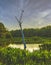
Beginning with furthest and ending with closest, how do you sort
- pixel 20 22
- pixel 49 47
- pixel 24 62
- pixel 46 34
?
pixel 46 34 → pixel 20 22 → pixel 49 47 → pixel 24 62

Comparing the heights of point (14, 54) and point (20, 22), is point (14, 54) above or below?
below

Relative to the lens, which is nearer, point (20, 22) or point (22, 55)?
point (22, 55)

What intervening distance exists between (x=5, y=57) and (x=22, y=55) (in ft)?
2.59

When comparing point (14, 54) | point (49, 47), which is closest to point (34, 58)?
point (14, 54)

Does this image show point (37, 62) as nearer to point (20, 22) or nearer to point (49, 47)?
point (49, 47)

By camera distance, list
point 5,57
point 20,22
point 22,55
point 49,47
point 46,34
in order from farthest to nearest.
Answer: point 46,34, point 20,22, point 49,47, point 5,57, point 22,55

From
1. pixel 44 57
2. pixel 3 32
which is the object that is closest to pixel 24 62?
pixel 44 57

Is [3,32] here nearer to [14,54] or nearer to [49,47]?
[49,47]

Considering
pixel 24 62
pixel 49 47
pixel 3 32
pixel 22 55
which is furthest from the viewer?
pixel 3 32

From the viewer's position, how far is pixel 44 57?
6.69m

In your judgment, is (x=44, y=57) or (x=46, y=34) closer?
(x=44, y=57)

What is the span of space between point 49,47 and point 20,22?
3899 mm

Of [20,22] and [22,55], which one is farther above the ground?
[20,22]

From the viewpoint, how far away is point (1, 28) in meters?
28.9
